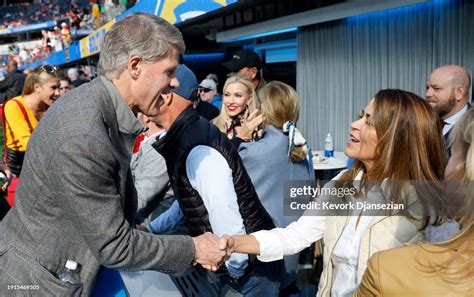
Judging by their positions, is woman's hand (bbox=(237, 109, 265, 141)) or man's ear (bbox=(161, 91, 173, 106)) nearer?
man's ear (bbox=(161, 91, 173, 106))

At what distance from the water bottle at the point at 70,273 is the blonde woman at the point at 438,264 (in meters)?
1.06

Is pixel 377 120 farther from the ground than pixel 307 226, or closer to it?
farther from the ground

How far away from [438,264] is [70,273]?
128cm

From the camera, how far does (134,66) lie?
1846 millimetres

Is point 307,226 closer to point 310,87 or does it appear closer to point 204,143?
point 204,143

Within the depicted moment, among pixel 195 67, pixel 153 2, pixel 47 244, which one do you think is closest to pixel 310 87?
pixel 153 2

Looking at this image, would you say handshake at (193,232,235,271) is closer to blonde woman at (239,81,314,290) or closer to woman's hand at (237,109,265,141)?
blonde woman at (239,81,314,290)

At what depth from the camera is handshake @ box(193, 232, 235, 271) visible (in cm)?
202

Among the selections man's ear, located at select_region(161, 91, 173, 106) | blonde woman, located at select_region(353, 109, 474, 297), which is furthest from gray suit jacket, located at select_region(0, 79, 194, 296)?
blonde woman, located at select_region(353, 109, 474, 297)

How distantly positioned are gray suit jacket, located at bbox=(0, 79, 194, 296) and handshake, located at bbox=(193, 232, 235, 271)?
19 centimetres

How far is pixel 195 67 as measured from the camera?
1639 centimetres

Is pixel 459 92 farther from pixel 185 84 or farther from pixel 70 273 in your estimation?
pixel 70 273

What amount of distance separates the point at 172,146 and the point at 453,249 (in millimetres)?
1368

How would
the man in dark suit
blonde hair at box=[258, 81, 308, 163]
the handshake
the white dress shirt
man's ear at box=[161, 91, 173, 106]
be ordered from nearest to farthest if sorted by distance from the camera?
the handshake < the white dress shirt < man's ear at box=[161, 91, 173, 106] < blonde hair at box=[258, 81, 308, 163] < the man in dark suit
